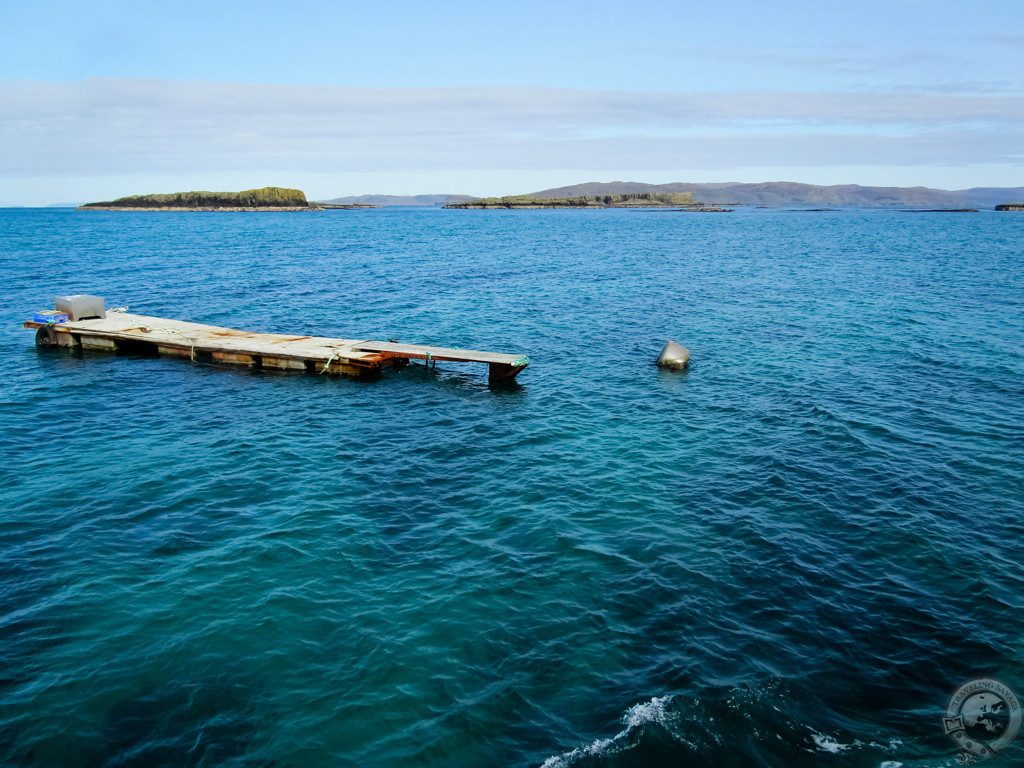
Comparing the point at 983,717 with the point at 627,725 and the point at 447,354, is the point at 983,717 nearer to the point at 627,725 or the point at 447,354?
the point at 627,725

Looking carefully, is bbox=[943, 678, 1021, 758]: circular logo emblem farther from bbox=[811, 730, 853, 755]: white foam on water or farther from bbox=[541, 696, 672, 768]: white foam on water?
bbox=[541, 696, 672, 768]: white foam on water

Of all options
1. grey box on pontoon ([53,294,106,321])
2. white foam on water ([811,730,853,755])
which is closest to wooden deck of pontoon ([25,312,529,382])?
grey box on pontoon ([53,294,106,321])

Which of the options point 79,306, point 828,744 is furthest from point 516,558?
point 79,306

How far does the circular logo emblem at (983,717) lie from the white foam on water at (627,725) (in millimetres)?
4773

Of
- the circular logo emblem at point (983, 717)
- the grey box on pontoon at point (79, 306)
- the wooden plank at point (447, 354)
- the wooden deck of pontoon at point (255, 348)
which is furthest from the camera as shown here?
the grey box on pontoon at point (79, 306)

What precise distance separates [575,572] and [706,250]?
→ 93.3 m

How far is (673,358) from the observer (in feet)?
105

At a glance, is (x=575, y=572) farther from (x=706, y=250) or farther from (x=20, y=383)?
(x=706, y=250)

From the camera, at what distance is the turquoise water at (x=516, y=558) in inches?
432

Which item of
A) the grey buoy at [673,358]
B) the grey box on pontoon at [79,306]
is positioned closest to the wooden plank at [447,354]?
the grey buoy at [673,358]

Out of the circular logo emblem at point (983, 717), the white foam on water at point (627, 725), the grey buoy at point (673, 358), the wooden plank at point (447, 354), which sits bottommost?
the circular logo emblem at point (983, 717)

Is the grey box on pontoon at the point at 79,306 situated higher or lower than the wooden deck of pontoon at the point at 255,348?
higher

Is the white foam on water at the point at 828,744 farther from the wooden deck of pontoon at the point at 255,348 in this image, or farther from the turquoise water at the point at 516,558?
the wooden deck of pontoon at the point at 255,348

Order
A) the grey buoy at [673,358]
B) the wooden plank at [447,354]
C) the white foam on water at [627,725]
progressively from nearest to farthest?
the white foam on water at [627,725] → the wooden plank at [447,354] → the grey buoy at [673,358]
